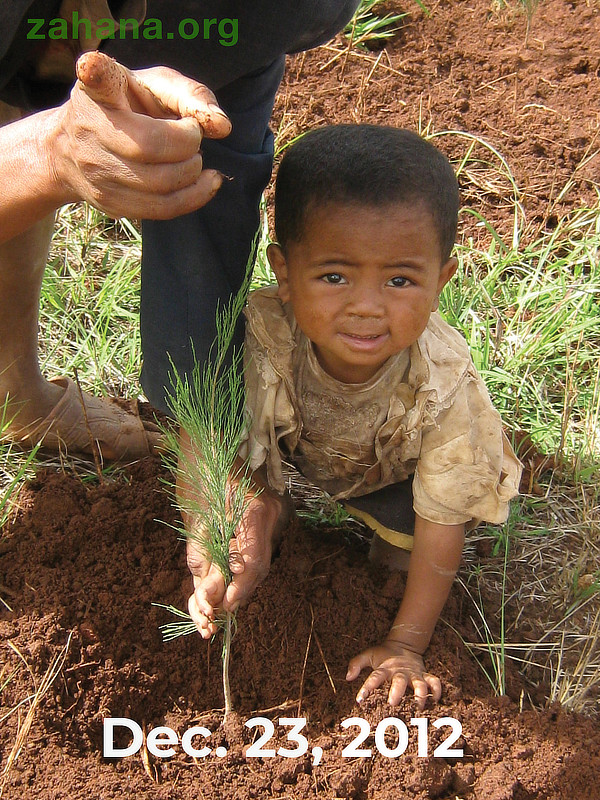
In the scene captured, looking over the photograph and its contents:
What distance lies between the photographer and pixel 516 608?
243cm

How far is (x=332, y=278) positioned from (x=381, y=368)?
30 centimetres

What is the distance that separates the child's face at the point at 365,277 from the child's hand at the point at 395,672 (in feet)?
2.27

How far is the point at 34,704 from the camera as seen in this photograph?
199 centimetres

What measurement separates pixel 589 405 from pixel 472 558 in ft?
2.21

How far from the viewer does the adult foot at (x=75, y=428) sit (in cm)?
263

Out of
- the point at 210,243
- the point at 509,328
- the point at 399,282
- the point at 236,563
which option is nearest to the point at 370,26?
the point at 509,328

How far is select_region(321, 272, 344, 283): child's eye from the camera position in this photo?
1.89 m

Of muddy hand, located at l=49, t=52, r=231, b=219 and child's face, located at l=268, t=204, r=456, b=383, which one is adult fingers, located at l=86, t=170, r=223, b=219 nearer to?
muddy hand, located at l=49, t=52, r=231, b=219

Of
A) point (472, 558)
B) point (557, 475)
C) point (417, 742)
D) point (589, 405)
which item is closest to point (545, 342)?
point (589, 405)

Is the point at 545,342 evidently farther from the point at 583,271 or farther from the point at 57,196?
the point at 57,196

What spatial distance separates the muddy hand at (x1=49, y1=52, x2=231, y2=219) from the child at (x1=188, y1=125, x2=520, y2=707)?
44 centimetres

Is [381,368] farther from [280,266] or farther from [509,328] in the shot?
[509,328]

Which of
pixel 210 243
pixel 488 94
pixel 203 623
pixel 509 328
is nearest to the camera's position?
pixel 203 623

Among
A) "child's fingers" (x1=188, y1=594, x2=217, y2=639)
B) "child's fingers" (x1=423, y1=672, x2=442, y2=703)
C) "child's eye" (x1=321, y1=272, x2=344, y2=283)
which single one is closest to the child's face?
"child's eye" (x1=321, y1=272, x2=344, y2=283)
